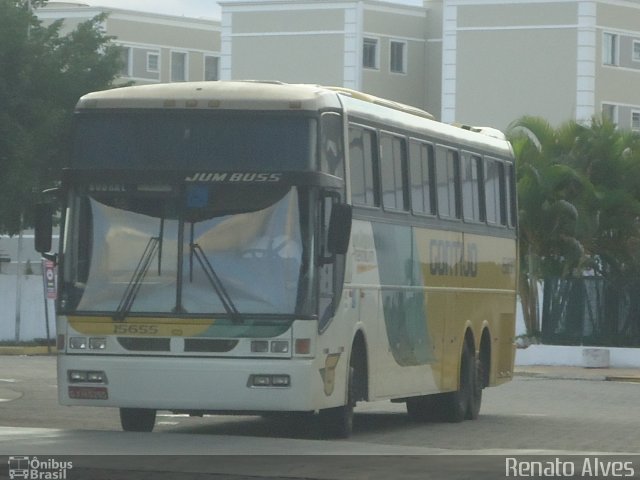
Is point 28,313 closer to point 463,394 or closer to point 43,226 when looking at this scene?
point 463,394

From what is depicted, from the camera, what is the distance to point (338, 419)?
18.5 metres

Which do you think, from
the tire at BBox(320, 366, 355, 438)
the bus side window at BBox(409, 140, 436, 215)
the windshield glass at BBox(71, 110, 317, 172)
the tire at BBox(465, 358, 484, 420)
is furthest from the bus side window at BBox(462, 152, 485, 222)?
the windshield glass at BBox(71, 110, 317, 172)

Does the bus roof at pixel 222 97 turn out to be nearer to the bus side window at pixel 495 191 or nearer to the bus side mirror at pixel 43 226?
the bus side mirror at pixel 43 226

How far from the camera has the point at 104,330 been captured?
1748cm

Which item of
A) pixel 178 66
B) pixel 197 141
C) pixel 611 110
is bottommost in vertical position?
pixel 197 141

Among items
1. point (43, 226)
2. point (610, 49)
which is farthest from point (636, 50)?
point (43, 226)

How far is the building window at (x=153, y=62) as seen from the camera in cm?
8350

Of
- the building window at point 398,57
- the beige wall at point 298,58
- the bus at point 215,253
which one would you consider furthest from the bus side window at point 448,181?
the building window at point 398,57

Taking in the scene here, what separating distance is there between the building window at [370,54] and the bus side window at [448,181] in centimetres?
4995

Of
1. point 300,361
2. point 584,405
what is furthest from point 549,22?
point 300,361

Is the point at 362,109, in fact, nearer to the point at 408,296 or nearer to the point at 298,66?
the point at 408,296

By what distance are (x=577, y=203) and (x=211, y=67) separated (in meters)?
48.2

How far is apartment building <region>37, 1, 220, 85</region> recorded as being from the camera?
266 ft

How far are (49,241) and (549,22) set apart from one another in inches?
2045
